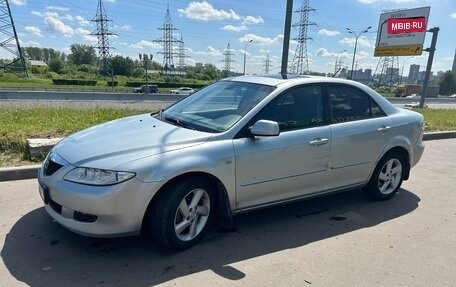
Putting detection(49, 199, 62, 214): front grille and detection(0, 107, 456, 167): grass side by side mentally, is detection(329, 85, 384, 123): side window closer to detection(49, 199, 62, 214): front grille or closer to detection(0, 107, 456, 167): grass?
detection(49, 199, 62, 214): front grille

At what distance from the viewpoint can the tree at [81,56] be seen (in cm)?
11231

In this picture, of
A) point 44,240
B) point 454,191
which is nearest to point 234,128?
point 44,240

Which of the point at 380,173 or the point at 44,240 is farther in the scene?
the point at 380,173

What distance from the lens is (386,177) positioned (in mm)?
4938

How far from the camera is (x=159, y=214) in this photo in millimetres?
3141

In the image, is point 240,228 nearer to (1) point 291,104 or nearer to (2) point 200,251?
(2) point 200,251

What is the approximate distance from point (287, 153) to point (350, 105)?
1264mm

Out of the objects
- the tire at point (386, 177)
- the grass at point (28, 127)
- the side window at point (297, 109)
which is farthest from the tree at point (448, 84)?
the side window at point (297, 109)

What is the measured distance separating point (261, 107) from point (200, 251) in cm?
150

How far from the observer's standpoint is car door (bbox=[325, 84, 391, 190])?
167 inches

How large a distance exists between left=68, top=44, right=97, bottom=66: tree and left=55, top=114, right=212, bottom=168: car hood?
118 metres

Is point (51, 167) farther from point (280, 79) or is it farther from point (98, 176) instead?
point (280, 79)

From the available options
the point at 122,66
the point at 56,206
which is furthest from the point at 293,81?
the point at 122,66

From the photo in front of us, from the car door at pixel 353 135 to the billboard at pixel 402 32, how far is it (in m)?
20.4
